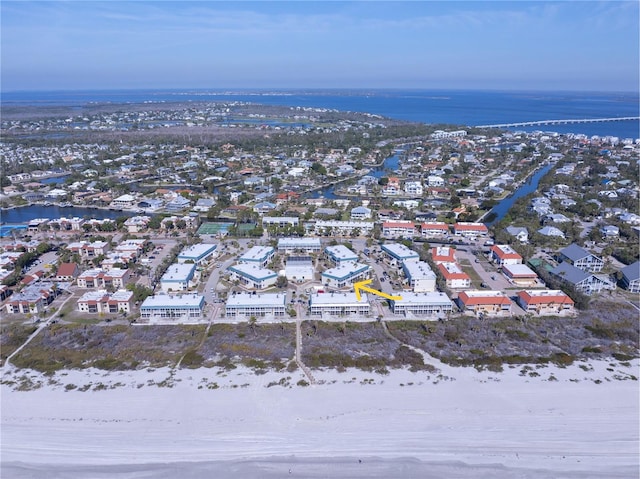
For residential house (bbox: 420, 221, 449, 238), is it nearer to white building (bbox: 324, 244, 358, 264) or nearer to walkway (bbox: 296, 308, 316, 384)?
white building (bbox: 324, 244, 358, 264)

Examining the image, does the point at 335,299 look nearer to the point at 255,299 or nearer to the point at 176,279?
the point at 255,299

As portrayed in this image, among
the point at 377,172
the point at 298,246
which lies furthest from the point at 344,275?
the point at 377,172

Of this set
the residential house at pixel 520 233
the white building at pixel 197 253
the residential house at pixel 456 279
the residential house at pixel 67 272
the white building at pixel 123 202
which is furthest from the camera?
the white building at pixel 123 202

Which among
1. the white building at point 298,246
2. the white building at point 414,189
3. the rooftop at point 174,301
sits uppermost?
the white building at point 414,189

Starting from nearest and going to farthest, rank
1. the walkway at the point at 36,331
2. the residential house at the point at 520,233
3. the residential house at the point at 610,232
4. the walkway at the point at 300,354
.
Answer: the walkway at the point at 300,354 < the walkway at the point at 36,331 < the residential house at the point at 520,233 < the residential house at the point at 610,232

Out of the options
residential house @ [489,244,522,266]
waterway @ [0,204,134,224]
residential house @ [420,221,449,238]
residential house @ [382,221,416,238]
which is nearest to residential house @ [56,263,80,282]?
waterway @ [0,204,134,224]

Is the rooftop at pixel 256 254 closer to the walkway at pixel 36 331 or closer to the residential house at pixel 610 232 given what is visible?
the walkway at pixel 36 331

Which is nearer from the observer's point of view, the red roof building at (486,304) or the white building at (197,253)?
the red roof building at (486,304)

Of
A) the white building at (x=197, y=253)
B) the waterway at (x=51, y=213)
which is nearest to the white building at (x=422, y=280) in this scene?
the white building at (x=197, y=253)
